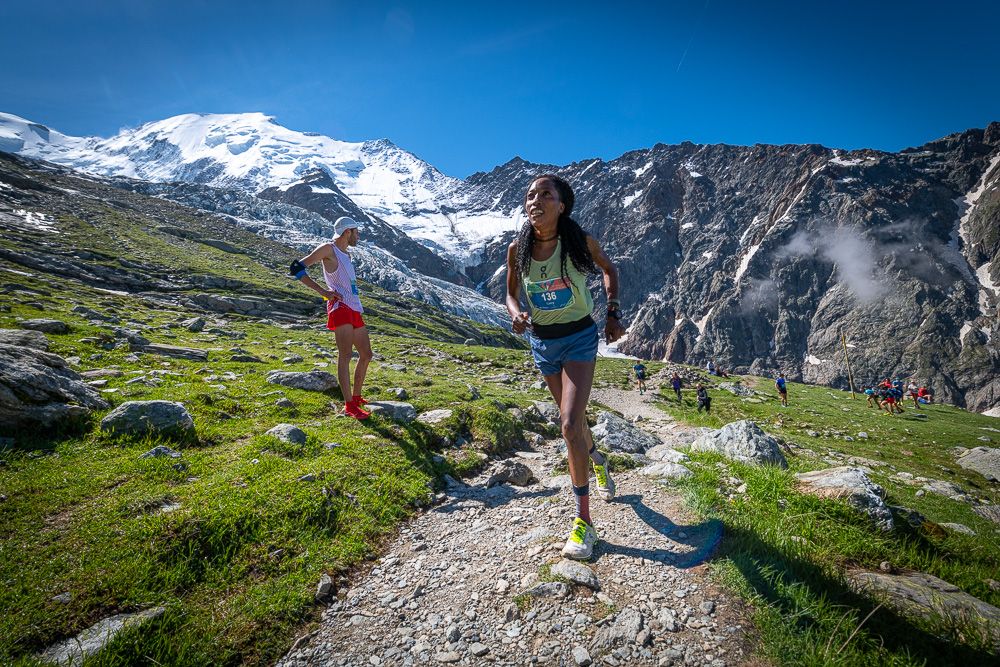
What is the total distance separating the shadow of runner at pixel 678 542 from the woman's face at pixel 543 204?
4.11 meters

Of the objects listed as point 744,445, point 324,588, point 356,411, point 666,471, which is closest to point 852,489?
point 666,471

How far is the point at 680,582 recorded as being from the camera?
3908 millimetres

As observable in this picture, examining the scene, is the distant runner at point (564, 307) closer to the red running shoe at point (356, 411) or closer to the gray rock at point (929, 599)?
the gray rock at point (929, 599)

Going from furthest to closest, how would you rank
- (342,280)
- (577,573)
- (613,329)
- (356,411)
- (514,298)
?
1. (356,411)
2. (342,280)
3. (514,298)
4. (613,329)
5. (577,573)

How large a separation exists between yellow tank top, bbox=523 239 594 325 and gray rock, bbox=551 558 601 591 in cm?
280

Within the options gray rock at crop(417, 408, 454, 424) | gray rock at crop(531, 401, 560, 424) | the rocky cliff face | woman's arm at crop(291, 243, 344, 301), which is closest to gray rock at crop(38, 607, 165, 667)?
woman's arm at crop(291, 243, 344, 301)

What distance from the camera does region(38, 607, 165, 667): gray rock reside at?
114 inches

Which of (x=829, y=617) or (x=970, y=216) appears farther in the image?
(x=970, y=216)

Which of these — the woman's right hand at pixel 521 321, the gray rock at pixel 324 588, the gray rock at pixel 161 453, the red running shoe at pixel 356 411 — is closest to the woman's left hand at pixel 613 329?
the woman's right hand at pixel 521 321

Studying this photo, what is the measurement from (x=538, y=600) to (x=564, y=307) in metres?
3.26

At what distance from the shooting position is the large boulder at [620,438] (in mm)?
9539

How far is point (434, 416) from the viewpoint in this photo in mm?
9883

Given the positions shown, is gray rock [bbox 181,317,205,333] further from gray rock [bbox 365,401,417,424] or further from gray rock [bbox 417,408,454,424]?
gray rock [bbox 417,408,454,424]

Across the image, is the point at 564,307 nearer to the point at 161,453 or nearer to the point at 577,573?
the point at 577,573
